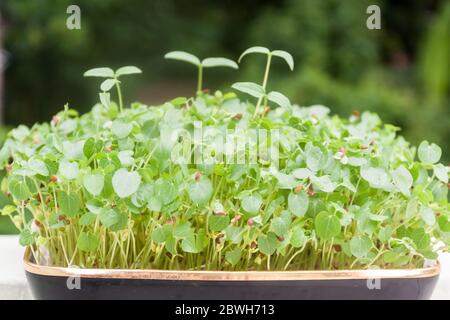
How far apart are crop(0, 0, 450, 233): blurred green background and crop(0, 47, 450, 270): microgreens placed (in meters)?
3.26

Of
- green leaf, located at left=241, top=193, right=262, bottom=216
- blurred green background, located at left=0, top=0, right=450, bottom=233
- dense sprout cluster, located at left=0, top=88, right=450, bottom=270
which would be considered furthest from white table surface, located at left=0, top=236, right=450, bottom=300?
blurred green background, located at left=0, top=0, right=450, bottom=233

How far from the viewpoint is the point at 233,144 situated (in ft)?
2.30

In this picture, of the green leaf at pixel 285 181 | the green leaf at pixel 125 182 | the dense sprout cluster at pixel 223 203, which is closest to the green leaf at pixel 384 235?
the dense sprout cluster at pixel 223 203

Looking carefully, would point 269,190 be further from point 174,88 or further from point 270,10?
point 174,88

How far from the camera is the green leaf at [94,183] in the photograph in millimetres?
645

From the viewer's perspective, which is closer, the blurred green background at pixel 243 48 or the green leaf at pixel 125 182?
the green leaf at pixel 125 182

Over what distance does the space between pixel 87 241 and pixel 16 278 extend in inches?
8.2

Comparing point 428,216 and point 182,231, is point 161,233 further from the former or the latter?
point 428,216

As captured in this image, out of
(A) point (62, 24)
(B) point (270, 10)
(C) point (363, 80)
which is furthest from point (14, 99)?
(C) point (363, 80)

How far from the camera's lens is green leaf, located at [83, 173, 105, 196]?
0.65m

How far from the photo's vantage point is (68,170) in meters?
0.67

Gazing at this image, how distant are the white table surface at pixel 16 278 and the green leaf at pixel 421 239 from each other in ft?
0.49

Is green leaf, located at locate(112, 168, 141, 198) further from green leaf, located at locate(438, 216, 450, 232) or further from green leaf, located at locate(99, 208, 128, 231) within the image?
green leaf, located at locate(438, 216, 450, 232)

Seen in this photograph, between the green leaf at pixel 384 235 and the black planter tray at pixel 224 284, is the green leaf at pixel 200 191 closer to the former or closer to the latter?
the black planter tray at pixel 224 284
